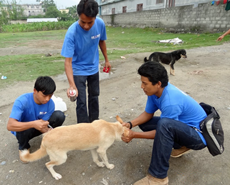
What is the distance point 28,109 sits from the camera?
2422 mm

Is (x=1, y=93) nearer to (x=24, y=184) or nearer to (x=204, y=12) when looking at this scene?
(x=24, y=184)

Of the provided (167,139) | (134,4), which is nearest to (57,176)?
(167,139)

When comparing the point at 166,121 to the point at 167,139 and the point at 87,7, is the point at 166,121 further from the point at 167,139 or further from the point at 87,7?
the point at 87,7

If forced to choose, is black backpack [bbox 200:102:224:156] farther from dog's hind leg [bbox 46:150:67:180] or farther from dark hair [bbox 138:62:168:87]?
dog's hind leg [bbox 46:150:67:180]

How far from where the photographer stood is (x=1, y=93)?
495cm

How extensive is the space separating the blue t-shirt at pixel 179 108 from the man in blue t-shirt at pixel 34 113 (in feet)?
4.84

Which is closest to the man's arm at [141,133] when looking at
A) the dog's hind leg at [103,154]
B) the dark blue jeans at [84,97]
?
the dog's hind leg at [103,154]

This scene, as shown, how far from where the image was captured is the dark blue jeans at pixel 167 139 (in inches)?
76.8

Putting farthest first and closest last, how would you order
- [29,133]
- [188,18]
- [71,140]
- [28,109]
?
[188,18]
[29,133]
[28,109]
[71,140]

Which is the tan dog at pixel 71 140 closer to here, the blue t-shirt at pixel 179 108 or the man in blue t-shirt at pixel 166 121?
the man in blue t-shirt at pixel 166 121

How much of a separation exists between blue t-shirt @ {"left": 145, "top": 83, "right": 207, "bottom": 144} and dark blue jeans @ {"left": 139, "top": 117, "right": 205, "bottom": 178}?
0.29 feet

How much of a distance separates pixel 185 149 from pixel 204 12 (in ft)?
52.5

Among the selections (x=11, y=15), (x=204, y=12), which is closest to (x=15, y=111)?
(x=204, y=12)

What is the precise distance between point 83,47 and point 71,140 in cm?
150
